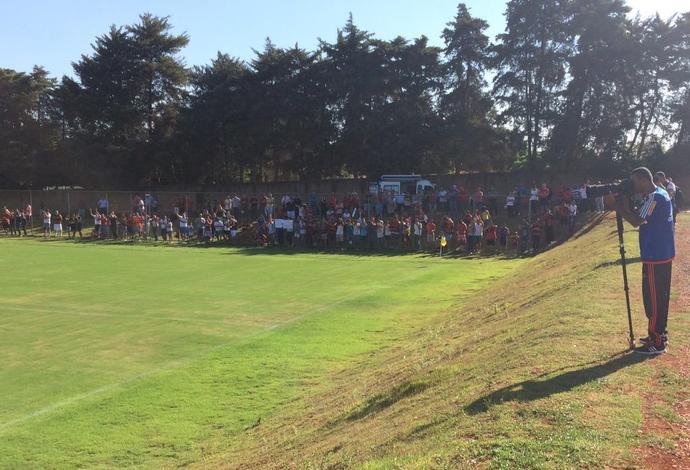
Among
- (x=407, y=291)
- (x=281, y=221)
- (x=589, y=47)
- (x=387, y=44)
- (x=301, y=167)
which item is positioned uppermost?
(x=387, y=44)

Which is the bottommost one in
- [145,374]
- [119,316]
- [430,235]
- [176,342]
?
[145,374]

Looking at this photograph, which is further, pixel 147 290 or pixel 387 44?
pixel 387 44

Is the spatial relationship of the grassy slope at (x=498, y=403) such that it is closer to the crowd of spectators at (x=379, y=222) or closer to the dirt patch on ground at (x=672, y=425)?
the dirt patch on ground at (x=672, y=425)

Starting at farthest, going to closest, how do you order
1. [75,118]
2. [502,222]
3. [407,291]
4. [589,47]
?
1. [75,118]
2. [589,47]
3. [502,222]
4. [407,291]

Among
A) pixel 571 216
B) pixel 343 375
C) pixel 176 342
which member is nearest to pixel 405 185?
pixel 571 216

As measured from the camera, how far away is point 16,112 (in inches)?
2324

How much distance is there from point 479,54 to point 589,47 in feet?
25.5

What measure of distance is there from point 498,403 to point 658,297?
2.55 m

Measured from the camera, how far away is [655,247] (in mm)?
6578

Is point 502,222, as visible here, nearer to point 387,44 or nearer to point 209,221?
point 209,221

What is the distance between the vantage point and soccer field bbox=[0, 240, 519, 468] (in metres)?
7.72

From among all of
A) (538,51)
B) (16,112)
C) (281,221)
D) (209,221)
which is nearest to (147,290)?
(281,221)

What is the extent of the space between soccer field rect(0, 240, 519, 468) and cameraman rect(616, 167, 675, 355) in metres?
4.81

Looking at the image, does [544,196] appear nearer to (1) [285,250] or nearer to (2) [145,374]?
(1) [285,250]
